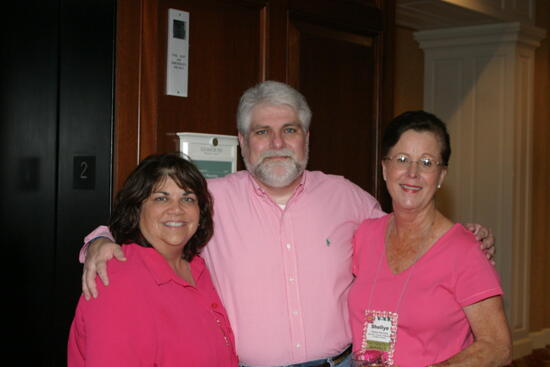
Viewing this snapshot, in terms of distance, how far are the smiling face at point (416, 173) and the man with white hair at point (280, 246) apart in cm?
31

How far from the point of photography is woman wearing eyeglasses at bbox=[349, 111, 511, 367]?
78.7 inches

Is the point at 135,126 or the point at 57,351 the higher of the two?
the point at 135,126

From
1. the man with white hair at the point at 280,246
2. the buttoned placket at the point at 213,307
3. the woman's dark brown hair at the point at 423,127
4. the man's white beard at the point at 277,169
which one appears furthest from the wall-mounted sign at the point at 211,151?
the woman's dark brown hair at the point at 423,127

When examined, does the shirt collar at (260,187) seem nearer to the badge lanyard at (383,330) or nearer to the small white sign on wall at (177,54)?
the small white sign on wall at (177,54)

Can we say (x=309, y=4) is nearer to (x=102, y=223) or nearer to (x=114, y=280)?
(x=102, y=223)

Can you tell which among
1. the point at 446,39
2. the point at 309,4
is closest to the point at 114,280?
the point at 309,4

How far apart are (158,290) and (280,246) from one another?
0.64 m

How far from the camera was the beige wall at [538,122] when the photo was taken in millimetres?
6184

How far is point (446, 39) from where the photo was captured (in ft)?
20.3

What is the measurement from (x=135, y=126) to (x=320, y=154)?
39.6 inches

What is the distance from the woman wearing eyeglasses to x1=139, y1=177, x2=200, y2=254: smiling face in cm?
65

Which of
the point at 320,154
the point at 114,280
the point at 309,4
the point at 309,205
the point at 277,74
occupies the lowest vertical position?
the point at 114,280

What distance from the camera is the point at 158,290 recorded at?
1841 millimetres

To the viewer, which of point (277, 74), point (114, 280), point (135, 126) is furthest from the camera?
point (277, 74)
